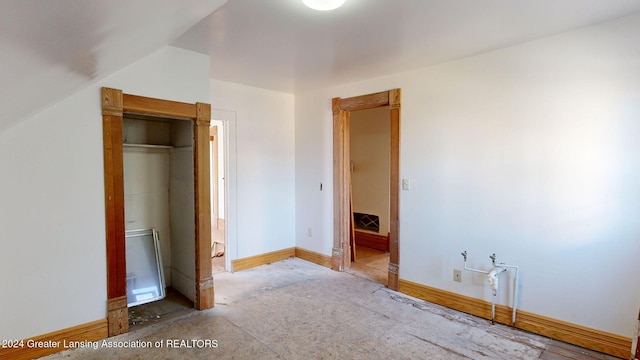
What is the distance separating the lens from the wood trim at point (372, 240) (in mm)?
5402

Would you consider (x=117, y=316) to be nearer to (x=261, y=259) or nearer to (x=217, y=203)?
(x=261, y=259)

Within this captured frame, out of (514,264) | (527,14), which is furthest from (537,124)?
(514,264)

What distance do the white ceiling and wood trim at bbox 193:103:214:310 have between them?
0.69 m

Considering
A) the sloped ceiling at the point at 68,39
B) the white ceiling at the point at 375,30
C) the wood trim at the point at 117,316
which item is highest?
the white ceiling at the point at 375,30

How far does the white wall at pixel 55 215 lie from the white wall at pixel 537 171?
2.77 meters

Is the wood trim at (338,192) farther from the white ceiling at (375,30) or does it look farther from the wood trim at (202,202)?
the wood trim at (202,202)

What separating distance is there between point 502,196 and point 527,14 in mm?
1450

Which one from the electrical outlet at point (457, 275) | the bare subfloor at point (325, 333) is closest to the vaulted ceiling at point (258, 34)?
the bare subfloor at point (325, 333)

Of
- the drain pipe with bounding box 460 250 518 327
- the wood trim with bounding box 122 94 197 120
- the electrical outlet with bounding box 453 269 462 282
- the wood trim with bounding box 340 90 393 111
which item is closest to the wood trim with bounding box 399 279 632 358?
the drain pipe with bounding box 460 250 518 327

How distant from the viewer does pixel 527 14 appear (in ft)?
7.04

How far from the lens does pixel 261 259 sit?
→ 4453 mm

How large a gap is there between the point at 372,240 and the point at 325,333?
308 centimetres

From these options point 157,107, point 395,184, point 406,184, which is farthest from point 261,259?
point 157,107

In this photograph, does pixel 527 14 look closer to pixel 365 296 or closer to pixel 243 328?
pixel 365 296
